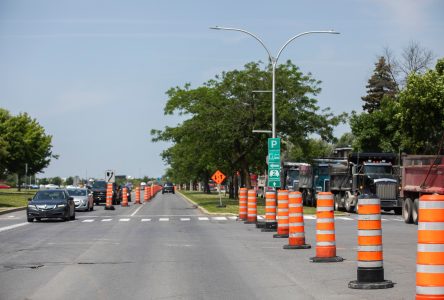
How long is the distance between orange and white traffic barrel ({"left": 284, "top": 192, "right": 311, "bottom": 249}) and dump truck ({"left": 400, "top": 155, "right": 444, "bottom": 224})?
11219 mm

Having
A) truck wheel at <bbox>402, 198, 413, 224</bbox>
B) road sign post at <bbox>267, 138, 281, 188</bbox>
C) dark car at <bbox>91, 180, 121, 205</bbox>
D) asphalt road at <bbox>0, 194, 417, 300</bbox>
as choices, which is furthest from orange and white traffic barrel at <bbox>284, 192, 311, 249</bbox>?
dark car at <bbox>91, 180, 121, 205</bbox>

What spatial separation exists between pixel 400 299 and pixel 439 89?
132 ft

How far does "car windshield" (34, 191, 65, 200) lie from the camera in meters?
33.5

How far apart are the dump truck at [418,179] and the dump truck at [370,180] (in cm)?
837

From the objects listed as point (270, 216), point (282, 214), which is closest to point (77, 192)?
point (270, 216)

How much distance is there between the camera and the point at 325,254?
15.3 m

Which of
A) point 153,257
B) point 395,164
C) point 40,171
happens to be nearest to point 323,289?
point 153,257

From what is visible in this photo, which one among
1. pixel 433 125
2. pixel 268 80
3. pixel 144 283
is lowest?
pixel 144 283

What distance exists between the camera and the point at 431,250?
28.2ft

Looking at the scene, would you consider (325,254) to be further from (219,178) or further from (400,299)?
(219,178)

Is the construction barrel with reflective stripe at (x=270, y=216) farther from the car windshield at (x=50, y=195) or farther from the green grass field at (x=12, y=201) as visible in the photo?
the green grass field at (x=12, y=201)

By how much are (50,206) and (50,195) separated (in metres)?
1.45

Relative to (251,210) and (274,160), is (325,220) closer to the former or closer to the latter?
(251,210)

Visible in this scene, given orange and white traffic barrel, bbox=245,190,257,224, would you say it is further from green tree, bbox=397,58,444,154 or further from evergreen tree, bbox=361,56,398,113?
evergreen tree, bbox=361,56,398,113
